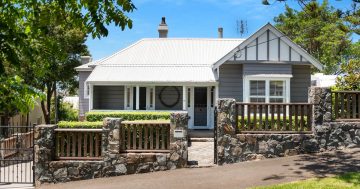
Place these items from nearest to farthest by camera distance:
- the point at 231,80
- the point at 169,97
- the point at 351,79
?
the point at 351,79 → the point at 231,80 → the point at 169,97

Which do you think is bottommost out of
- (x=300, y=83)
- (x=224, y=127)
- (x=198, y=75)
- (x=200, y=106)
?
(x=224, y=127)

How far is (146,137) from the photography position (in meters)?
11.0

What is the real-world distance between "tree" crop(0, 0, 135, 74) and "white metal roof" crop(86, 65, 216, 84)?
14823 millimetres

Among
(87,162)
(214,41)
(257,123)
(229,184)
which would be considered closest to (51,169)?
(87,162)

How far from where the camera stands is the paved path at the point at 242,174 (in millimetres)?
9367

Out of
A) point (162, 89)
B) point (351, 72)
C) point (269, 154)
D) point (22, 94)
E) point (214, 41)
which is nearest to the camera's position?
point (22, 94)

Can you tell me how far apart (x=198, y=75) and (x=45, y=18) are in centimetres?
1632

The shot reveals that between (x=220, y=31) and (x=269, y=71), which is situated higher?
(x=220, y=31)

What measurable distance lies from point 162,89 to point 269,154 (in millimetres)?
11171

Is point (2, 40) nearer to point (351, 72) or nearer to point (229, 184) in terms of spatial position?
point (229, 184)

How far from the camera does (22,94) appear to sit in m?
5.80

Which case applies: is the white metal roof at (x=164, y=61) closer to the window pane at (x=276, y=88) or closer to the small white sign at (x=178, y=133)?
the window pane at (x=276, y=88)

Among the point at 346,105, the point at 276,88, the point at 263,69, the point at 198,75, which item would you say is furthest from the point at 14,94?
the point at 198,75

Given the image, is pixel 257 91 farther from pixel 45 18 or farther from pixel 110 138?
pixel 45 18
